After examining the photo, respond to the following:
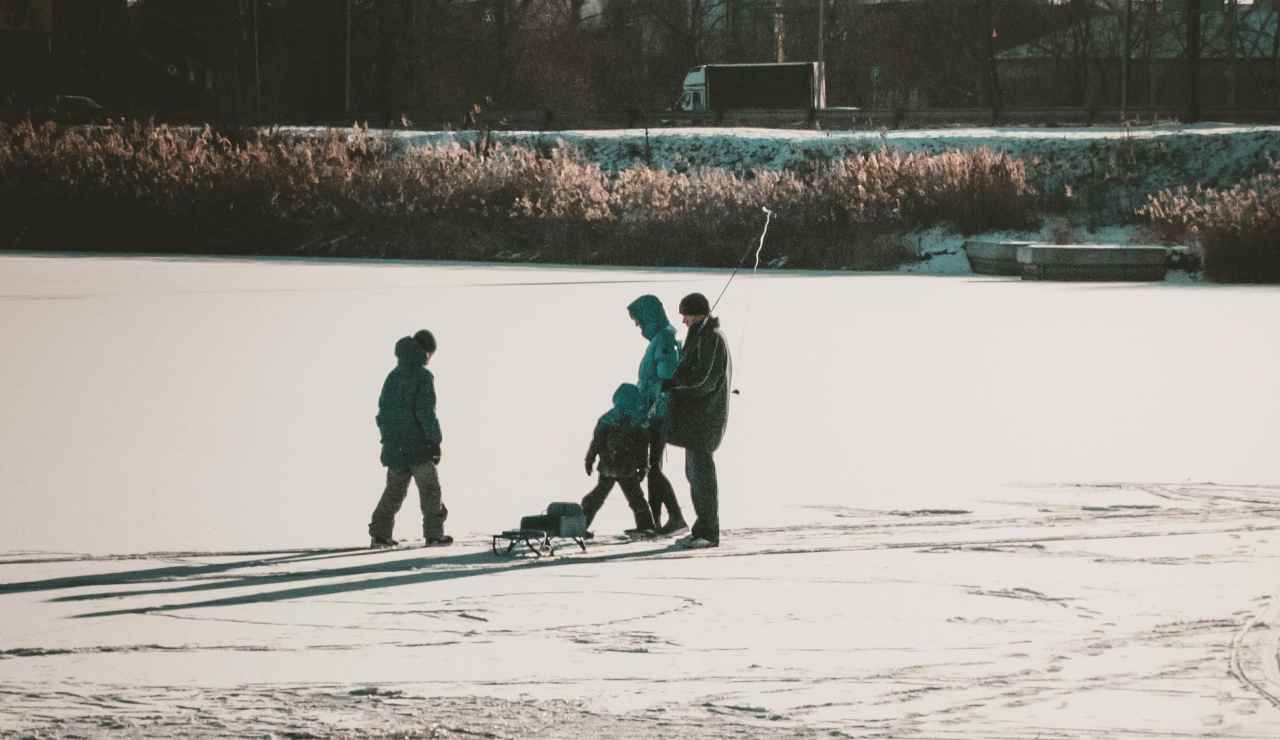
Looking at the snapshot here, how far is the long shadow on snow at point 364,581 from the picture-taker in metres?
8.73

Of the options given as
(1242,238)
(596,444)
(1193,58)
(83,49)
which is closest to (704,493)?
(596,444)

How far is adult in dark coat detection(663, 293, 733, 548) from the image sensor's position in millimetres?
10125

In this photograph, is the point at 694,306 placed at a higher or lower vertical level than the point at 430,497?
higher

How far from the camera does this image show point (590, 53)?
82188mm

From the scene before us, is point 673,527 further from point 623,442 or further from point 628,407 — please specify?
point 628,407

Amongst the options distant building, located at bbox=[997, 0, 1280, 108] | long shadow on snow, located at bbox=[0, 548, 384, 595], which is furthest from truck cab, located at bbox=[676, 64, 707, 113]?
long shadow on snow, located at bbox=[0, 548, 384, 595]

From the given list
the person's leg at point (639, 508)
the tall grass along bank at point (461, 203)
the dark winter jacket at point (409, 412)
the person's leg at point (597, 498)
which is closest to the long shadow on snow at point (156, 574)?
the dark winter jacket at point (409, 412)

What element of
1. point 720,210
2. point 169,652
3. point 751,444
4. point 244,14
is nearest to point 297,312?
point 751,444

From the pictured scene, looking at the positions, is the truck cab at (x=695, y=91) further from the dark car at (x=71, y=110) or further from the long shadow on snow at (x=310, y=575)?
the long shadow on snow at (x=310, y=575)

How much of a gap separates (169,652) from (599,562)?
8.42 ft

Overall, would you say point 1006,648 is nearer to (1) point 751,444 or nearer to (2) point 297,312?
(1) point 751,444

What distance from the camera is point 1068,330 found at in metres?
22.0

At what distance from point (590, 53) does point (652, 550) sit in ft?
240

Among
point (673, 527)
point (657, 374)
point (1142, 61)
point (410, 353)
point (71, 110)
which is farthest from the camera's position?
point (1142, 61)
